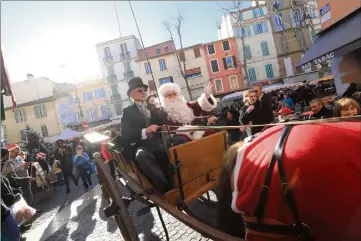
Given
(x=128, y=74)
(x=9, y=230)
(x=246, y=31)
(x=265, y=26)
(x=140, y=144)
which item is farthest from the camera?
(x=128, y=74)

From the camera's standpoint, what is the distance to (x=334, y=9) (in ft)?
32.0

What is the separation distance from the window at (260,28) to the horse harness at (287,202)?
3720 centimetres

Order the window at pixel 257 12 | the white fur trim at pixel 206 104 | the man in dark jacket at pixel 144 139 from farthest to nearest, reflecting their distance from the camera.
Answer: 1. the window at pixel 257 12
2. the white fur trim at pixel 206 104
3. the man in dark jacket at pixel 144 139

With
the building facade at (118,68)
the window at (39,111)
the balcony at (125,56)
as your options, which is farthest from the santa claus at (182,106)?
the window at (39,111)

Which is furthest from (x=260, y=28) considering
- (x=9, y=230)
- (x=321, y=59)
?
(x=9, y=230)

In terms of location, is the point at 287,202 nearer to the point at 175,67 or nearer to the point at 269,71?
the point at 269,71

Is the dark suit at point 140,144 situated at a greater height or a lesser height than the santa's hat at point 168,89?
lesser

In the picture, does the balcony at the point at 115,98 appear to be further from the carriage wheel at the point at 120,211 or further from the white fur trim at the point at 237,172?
the white fur trim at the point at 237,172

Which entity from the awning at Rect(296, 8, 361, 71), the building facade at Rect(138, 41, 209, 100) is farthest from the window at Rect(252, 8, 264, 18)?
the awning at Rect(296, 8, 361, 71)

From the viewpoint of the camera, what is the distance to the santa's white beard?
433cm

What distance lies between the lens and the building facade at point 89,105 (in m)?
40.8

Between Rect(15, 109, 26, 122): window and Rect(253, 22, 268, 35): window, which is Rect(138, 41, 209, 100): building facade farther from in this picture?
Rect(15, 109, 26, 122): window

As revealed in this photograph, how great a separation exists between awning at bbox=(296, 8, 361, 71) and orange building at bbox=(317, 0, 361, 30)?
0.32 meters

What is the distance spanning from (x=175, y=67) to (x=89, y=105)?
13953mm
